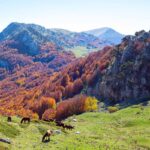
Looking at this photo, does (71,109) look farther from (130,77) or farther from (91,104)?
(130,77)

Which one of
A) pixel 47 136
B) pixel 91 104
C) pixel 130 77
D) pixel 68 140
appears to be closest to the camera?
pixel 47 136

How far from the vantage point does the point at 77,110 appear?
17750 centimetres

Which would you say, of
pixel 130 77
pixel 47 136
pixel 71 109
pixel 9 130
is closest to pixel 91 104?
pixel 71 109

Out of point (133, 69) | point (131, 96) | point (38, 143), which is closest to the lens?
point (38, 143)

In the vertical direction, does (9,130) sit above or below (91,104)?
above

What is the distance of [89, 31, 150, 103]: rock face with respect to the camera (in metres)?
168

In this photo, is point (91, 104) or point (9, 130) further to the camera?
point (91, 104)

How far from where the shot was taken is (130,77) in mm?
178875

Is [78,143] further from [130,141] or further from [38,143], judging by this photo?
[130,141]

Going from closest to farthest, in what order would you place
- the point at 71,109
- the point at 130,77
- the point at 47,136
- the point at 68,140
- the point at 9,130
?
the point at 47,136 → the point at 68,140 → the point at 9,130 → the point at 130,77 → the point at 71,109

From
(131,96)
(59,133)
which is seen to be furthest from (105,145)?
(131,96)

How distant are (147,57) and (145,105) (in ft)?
146

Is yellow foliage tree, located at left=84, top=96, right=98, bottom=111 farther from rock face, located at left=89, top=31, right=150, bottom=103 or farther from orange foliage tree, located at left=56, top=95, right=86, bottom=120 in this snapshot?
rock face, located at left=89, top=31, right=150, bottom=103

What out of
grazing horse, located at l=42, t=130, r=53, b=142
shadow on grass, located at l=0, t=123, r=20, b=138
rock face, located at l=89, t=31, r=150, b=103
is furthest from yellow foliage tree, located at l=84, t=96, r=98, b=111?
grazing horse, located at l=42, t=130, r=53, b=142
